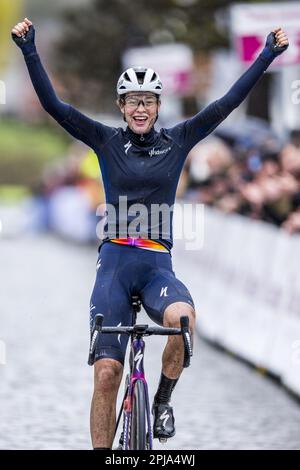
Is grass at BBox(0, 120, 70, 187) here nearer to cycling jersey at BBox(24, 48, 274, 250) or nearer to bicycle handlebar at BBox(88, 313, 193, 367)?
cycling jersey at BBox(24, 48, 274, 250)

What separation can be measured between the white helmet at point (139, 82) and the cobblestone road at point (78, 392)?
8.16 feet

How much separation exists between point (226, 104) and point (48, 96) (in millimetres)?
953

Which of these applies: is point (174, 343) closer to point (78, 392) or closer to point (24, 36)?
point (24, 36)

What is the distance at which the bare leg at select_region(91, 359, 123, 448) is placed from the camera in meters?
8.02

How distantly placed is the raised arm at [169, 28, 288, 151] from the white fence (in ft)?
13.0

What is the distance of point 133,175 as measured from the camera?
8328 mm

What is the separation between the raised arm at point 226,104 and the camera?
8508 millimetres

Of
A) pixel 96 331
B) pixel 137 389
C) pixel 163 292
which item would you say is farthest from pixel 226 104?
pixel 137 389

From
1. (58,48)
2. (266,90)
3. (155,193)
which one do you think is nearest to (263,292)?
(155,193)

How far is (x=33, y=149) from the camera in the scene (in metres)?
70.8

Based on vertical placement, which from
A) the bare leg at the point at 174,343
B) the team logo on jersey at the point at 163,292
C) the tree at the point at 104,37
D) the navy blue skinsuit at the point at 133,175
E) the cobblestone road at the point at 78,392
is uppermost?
the tree at the point at 104,37

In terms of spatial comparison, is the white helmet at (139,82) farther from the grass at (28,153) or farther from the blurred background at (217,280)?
the grass at (28,153)

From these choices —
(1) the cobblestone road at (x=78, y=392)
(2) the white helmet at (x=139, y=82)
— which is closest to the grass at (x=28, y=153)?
(1) the cobblestone road at (x=78, y=392)

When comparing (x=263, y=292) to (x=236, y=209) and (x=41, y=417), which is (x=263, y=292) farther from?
(x=41, y=417)
